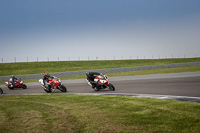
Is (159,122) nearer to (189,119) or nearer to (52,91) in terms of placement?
(189,119)

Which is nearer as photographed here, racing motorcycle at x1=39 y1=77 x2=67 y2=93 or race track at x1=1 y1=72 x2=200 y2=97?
race track at x1=1 y1=72 x2=200 y2=97

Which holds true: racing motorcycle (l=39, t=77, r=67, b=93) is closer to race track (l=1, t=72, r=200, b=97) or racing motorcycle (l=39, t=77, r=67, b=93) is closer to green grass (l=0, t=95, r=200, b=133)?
race track (l=1, t=72, r=200, b=97)

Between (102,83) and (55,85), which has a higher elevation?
(102,83)

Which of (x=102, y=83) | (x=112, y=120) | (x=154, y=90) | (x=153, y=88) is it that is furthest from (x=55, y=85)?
(x=112, y=120)

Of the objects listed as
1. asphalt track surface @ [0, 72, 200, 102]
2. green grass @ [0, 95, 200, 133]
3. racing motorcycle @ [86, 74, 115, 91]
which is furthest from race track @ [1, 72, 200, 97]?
green grass @ [0, 95, 200, 133]

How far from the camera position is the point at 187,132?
5.59 meters

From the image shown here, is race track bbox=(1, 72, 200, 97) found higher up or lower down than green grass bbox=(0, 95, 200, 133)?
lower down

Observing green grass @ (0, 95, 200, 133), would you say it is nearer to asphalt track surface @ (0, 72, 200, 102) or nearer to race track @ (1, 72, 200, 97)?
asphalt track surface @ (0, 72, 200, 102)

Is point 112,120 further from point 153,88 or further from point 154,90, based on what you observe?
point 153,88

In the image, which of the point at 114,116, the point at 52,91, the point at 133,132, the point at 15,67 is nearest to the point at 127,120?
the point at 114,116

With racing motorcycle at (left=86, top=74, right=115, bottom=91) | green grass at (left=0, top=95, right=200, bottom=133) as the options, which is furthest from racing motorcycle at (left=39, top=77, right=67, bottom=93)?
green grass at (left=0, top=95, right=200, bottom=133)

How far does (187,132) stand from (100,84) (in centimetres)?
1110

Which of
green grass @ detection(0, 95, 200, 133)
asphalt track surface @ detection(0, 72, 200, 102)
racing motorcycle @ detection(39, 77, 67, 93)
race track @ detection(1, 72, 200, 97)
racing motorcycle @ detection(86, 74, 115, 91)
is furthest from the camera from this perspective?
racing motorcycle @ detection(39, 77, 67, 93)

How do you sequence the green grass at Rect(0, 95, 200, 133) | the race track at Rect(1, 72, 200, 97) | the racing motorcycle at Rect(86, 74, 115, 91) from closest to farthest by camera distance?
the green grass at Rect(0, 95, 200, 133)
the race track at Rect(1, 72, 200, 97)
the racing motorcycle at Rect(86, 74, 115, 91)
